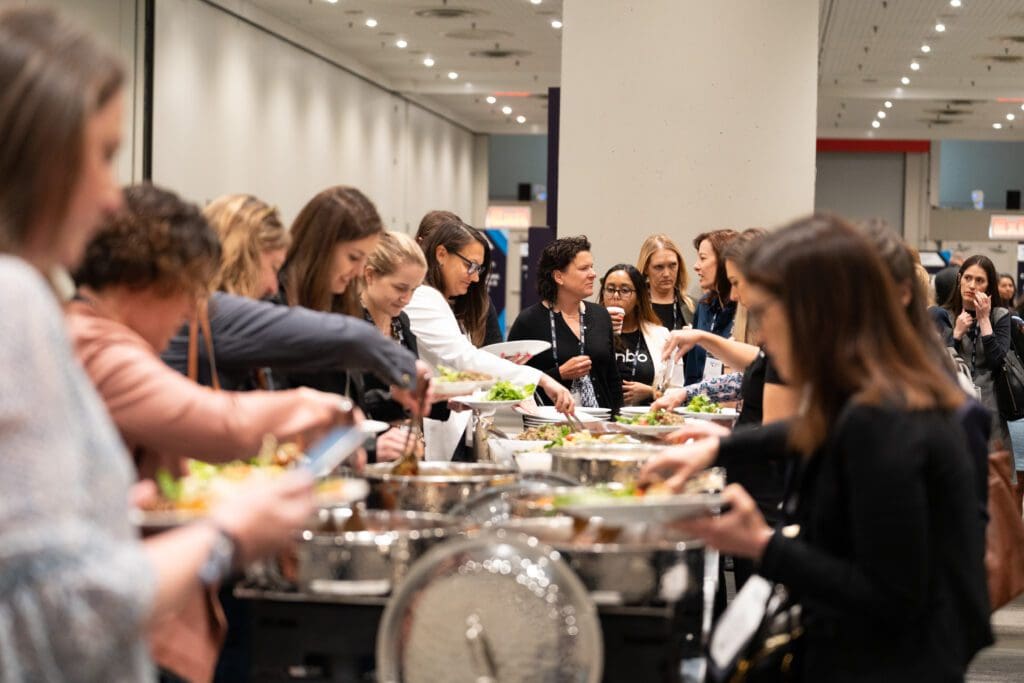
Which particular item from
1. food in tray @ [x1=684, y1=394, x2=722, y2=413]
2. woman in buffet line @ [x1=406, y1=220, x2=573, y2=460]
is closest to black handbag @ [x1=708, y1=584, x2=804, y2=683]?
woman in buffet line @ [x1=406, y1=220, x2=573, y2=460]

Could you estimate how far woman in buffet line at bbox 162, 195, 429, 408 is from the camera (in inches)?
98.3

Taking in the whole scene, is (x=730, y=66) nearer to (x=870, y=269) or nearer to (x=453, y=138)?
(x=870, y=269)

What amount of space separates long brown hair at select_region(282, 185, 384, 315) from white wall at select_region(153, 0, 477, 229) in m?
10.7

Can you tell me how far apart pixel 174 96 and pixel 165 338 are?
12.0 m

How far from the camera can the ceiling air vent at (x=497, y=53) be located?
61.5ft

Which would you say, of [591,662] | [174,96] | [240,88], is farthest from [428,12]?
[591,662]

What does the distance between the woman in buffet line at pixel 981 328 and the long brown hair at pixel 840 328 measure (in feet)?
18.6

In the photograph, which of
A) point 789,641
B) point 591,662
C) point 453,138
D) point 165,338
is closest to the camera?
point 591,662

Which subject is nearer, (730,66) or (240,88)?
(730,66)

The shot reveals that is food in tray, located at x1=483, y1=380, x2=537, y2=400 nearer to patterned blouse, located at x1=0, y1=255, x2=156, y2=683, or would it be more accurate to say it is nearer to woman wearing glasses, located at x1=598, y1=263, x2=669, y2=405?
woman wearing glasses, located at x1=598, y1=263, x2=669, y2=405

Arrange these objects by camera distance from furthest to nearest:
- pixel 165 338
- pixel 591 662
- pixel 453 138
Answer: pixel 453 138 < pixel 165 338 < pixel 591 662

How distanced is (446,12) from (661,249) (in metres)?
9.60

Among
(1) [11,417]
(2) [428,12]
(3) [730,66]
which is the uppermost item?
(2) [428,12]

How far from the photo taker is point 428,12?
52.4 feet
